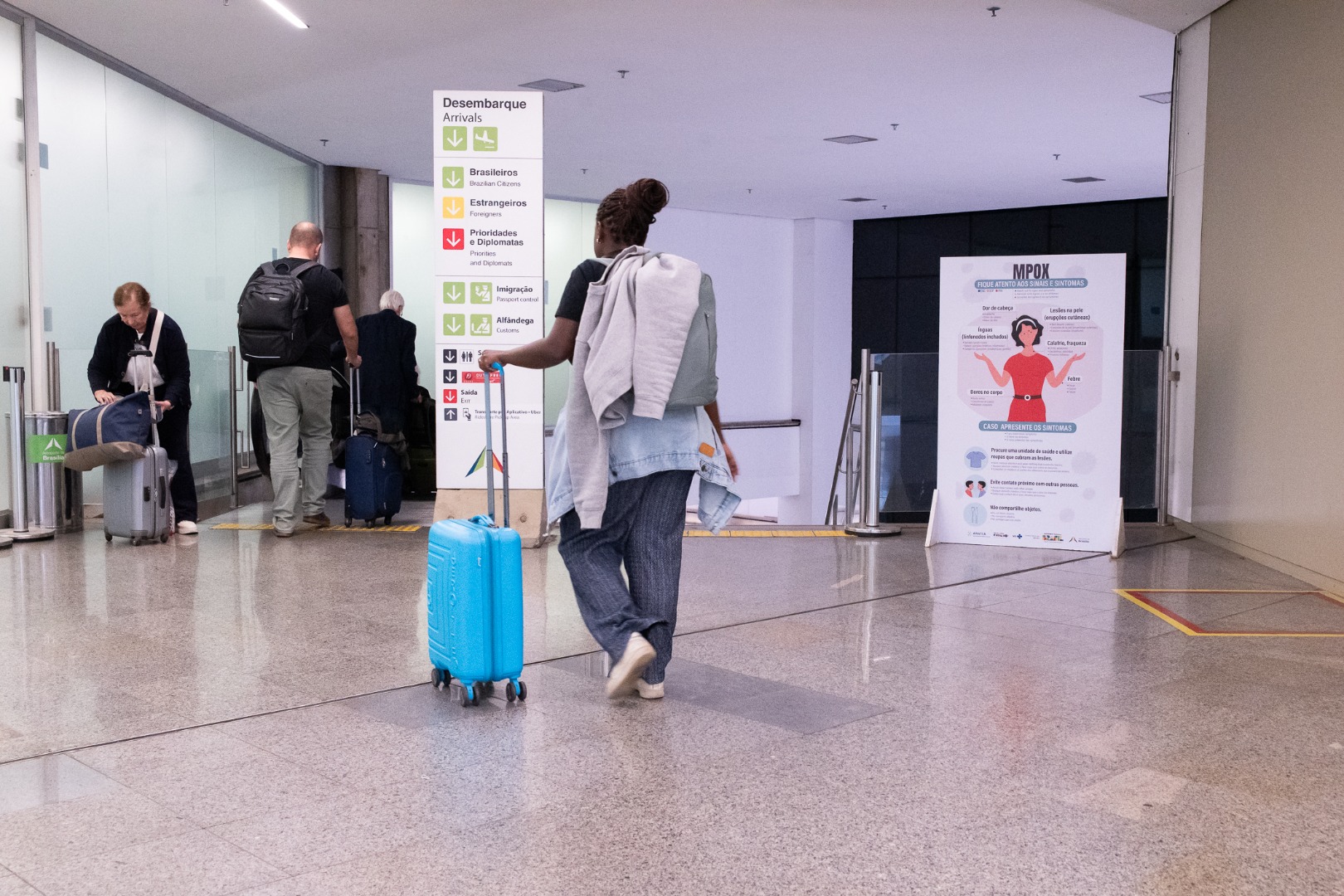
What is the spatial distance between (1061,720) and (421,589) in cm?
305

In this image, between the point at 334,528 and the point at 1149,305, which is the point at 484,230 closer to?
the point at 334,528

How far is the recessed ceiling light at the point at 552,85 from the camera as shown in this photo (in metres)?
9.71

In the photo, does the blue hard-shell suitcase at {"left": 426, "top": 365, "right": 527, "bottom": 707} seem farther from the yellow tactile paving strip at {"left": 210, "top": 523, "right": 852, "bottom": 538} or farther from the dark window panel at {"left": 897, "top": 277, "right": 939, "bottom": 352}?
the dark window panel at {"left": 897, "top": 277, "right": 939, "bottom": 352}

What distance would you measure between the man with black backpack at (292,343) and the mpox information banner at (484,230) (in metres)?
0.94

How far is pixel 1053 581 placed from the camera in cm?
596

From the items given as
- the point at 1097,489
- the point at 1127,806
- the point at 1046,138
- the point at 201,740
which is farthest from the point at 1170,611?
the point at 1046,138

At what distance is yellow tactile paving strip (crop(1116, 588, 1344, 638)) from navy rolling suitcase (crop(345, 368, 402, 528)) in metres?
4.44

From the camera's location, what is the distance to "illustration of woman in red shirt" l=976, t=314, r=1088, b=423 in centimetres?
686

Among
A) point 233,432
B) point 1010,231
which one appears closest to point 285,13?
point 233,432

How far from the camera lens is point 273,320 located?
708 centimetres

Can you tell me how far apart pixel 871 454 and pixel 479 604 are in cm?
442

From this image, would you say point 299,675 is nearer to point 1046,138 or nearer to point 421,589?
point 421,589

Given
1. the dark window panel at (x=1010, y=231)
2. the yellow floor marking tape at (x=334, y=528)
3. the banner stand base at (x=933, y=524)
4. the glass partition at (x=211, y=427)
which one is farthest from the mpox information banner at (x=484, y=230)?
the dark window panel at (x=1010, y=231)

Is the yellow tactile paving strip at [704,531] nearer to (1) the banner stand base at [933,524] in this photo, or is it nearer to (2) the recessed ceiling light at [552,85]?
(1) the banner stand base at [933,524]
